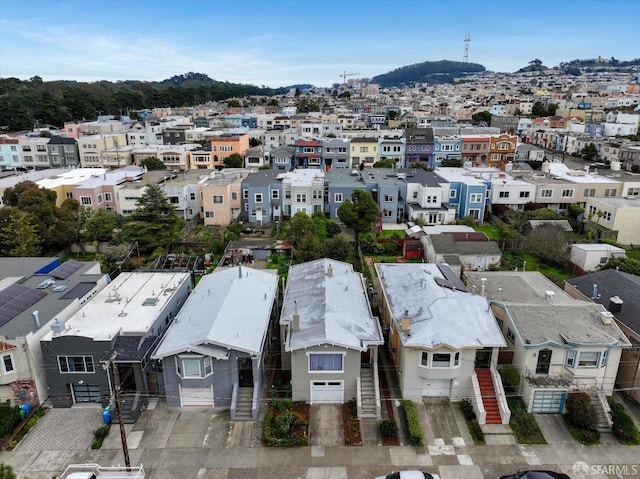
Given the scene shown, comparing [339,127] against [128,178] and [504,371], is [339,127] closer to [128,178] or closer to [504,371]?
[128,178]

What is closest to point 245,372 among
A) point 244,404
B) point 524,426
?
point 244,404

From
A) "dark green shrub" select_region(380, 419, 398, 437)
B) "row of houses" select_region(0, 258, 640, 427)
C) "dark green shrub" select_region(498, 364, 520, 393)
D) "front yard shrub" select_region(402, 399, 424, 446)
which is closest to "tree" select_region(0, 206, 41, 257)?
"row of houses" select_region(0, 258, 640, 427)

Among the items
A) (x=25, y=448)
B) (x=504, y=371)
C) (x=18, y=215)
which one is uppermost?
(x=18, y=215)

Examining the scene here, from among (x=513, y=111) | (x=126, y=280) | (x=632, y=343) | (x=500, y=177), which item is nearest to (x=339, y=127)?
(x=500, y=177)

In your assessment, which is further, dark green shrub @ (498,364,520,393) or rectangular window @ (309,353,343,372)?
dark green shrub @ (498,364,520,393)

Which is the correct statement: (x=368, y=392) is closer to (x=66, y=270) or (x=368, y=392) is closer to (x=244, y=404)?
(x=244, y=404)

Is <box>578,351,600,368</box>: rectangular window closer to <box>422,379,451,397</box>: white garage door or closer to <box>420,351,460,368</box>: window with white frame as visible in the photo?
<box>420,351,460,368</box>: window with white frame

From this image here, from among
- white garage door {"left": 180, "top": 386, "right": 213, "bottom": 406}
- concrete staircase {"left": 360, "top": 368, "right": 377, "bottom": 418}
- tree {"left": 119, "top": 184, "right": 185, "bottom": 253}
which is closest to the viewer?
concrete staircase {"left": 360, "top": 368, "right": 377, "bottom": 418}
